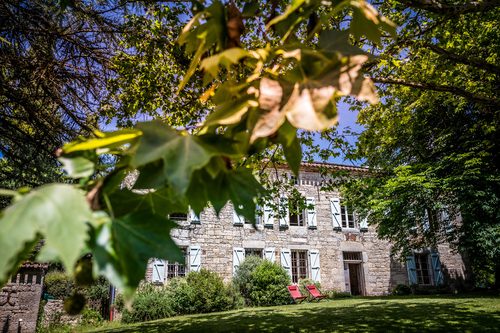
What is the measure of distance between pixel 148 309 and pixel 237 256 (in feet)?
15.3

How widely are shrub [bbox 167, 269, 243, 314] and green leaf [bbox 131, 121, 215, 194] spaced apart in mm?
14184

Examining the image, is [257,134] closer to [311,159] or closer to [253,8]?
[253,8]

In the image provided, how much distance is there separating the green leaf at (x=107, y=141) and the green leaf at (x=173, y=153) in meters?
0.02

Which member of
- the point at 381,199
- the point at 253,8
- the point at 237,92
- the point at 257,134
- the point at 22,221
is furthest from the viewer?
the point at 381,199

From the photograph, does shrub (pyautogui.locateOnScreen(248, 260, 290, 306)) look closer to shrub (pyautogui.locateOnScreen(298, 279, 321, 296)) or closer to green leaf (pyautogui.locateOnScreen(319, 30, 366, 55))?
shrub (pyautogui.locateOnScreen(298, 279, 321, 296))

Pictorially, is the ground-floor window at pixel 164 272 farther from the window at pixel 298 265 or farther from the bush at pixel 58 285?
the window at pixel 298 265

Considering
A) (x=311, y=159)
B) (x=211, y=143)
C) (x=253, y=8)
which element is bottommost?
(x=211, y=143)

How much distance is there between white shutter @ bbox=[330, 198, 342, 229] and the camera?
59.4 ft

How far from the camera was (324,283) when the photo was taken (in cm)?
1705

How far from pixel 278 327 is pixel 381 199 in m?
8.60

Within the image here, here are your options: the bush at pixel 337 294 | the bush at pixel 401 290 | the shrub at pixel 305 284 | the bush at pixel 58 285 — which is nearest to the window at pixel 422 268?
the bush at pixel 401 290

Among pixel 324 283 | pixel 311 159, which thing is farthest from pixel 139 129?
pixel 324 283

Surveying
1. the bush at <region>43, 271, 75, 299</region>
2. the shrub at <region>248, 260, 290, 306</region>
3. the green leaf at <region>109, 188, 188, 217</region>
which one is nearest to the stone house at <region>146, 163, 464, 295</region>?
the shrub at <region>248, 260, 290, 306</region>

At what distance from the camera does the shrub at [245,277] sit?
49.9ft
